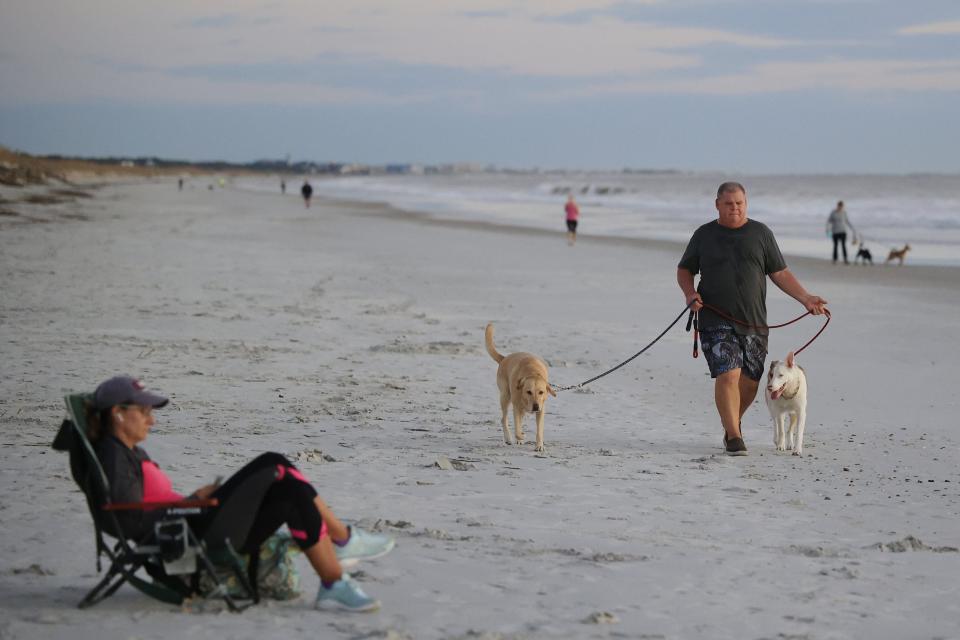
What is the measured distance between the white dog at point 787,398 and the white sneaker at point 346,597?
13.8 feet

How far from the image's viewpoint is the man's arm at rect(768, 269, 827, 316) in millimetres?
7453

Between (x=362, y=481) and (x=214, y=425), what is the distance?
1.79 meters

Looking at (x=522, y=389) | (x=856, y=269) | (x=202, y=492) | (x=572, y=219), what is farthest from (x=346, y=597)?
(x=572, y=219)

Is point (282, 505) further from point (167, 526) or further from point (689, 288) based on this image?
point (689, 288)

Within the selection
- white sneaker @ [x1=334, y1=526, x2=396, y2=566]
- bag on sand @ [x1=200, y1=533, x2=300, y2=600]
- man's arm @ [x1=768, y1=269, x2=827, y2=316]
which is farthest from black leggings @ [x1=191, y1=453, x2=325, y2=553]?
man's arm @ [x1=768, y1=269, x2=827, y2=316]

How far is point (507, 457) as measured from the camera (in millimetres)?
7316

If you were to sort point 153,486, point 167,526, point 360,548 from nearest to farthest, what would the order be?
point 167,526, point 153,486, point 360,548

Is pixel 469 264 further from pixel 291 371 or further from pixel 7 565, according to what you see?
pixel 7 565

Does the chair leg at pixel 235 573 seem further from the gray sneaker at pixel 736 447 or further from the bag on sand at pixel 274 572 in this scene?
the gray sneaker at pixel 736 447

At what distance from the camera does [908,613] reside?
4578 millimetres

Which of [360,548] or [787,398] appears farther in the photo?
[787,398]

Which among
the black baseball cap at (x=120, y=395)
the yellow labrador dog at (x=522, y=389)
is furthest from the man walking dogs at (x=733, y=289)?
the black baseball cap at (x=120, y=395)

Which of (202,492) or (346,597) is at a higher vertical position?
(202,492)

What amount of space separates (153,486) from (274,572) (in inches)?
22.7
